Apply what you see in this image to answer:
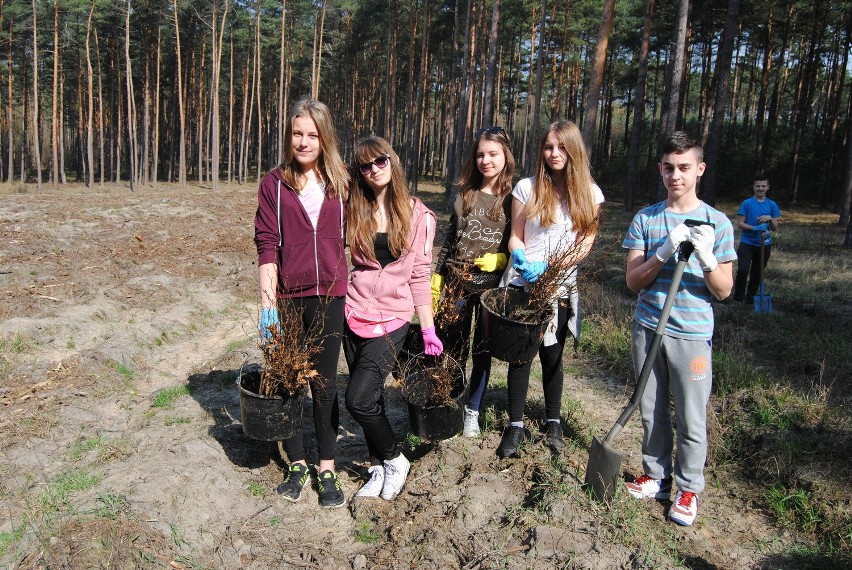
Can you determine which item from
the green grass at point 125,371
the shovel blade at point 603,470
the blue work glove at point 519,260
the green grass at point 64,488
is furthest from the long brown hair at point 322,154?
the green grass at point 125,371

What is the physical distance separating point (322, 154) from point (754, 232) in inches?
279

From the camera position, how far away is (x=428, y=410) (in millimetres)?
3252

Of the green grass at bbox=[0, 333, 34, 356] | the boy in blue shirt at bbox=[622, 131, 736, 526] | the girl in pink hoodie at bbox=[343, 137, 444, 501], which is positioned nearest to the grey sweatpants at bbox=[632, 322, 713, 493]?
the boy in blue shirt at bbox=[622, 131, 736, 526]

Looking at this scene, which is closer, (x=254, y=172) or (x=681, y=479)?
(x=681, y=479)

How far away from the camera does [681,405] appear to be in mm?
3066

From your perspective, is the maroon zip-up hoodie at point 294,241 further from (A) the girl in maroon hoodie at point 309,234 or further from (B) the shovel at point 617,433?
(B) the shovel at point 617,433

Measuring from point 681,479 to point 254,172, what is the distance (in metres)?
52.6

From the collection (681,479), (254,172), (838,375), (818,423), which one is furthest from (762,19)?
(254,172)

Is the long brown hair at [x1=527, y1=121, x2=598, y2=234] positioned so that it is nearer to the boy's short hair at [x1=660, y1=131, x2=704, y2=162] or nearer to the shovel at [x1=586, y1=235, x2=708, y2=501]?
the boy's short hair at [x1=660, y1=131, x2=704, y2=162]

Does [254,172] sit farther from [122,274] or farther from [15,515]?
[15,515]

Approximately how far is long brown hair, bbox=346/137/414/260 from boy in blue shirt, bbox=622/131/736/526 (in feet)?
4.06

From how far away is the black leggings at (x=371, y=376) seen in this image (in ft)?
10.2

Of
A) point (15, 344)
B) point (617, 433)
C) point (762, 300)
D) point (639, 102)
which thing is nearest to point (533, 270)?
point (617, 433)

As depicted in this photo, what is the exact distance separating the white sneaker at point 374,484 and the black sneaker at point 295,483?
0.33 m
